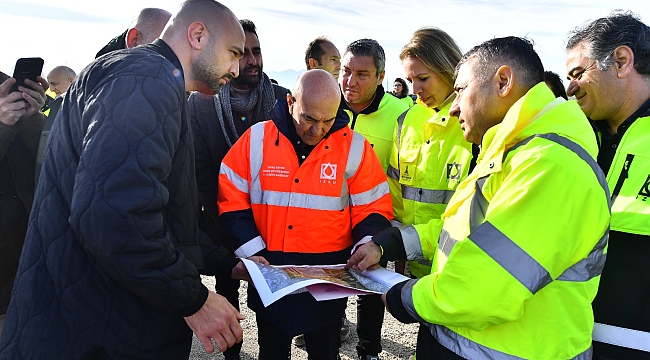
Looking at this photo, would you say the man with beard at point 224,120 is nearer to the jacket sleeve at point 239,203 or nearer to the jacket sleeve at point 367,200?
the jacket sleeve at point 239,203

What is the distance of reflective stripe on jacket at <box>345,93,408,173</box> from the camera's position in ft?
12.3

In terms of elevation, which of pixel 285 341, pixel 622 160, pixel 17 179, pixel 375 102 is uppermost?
pixel 375 102

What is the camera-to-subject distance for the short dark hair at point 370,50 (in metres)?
3.72

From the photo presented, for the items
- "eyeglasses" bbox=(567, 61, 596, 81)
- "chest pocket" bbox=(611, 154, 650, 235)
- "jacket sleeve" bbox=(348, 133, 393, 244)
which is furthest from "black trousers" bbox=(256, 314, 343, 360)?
"eyeglasses" bbox=(567, 61, 596, 81)

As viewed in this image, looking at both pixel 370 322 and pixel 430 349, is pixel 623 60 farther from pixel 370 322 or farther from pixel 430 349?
pixel 370 322

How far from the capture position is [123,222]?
1.46 metres

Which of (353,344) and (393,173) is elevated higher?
(393,173)

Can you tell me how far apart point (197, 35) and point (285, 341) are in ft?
6.20

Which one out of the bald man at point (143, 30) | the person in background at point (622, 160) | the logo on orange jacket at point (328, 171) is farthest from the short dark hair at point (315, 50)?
the person in background at point (622, 160)

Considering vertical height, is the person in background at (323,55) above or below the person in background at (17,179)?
above

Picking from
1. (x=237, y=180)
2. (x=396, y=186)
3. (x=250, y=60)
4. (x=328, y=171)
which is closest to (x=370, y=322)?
(x=396, y=186)

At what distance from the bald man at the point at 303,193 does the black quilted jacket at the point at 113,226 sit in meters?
0.82

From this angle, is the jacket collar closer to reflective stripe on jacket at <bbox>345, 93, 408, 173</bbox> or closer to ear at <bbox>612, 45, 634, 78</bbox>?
reflective stripe on jacket at <bbox>345, 93, 408, 173</bbox>

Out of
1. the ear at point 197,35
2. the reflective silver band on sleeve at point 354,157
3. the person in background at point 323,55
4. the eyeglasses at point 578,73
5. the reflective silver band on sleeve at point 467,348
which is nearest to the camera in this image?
the reflective silver band on sleeve at point 467,348
